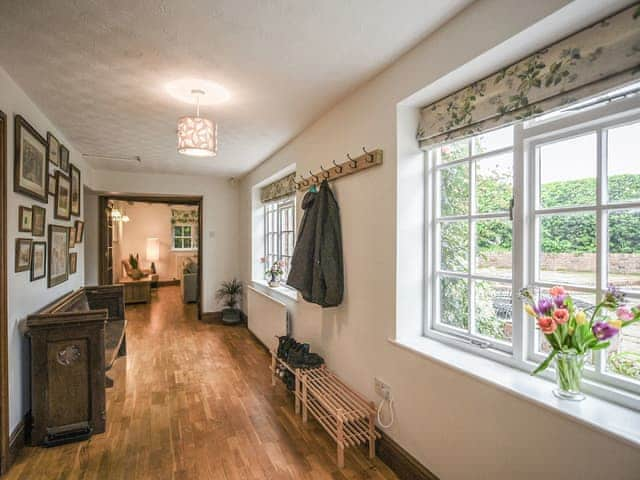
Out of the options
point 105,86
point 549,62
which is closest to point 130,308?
point 105,86

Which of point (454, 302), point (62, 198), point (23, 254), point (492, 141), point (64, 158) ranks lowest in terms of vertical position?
point (454, 302)

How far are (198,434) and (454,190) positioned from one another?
2264mm

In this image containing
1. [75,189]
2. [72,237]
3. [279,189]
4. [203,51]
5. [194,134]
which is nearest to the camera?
[203,51]

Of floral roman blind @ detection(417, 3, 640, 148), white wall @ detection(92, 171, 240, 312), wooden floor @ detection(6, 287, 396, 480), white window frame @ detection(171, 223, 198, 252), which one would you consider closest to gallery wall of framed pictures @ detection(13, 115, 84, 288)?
wooden floor @ detection(6, 287, 396, 480)

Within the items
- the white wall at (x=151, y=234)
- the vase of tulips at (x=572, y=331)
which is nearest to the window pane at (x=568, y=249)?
the vase of tulips at (x=572, y=331)

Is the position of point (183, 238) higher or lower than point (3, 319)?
higher

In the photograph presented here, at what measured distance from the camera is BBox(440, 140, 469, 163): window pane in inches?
73.0

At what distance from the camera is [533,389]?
1348 mm

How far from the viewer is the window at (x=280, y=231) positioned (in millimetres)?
4160

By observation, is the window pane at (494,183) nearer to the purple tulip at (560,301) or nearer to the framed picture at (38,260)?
the purple tulip at (560,301)

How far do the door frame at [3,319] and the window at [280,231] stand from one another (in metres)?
2.42

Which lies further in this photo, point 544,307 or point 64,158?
point 64,158

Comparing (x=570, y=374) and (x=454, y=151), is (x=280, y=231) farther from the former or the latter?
(x=570, y=374)

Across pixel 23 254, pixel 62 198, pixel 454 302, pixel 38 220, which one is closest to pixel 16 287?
pixel 23 254
